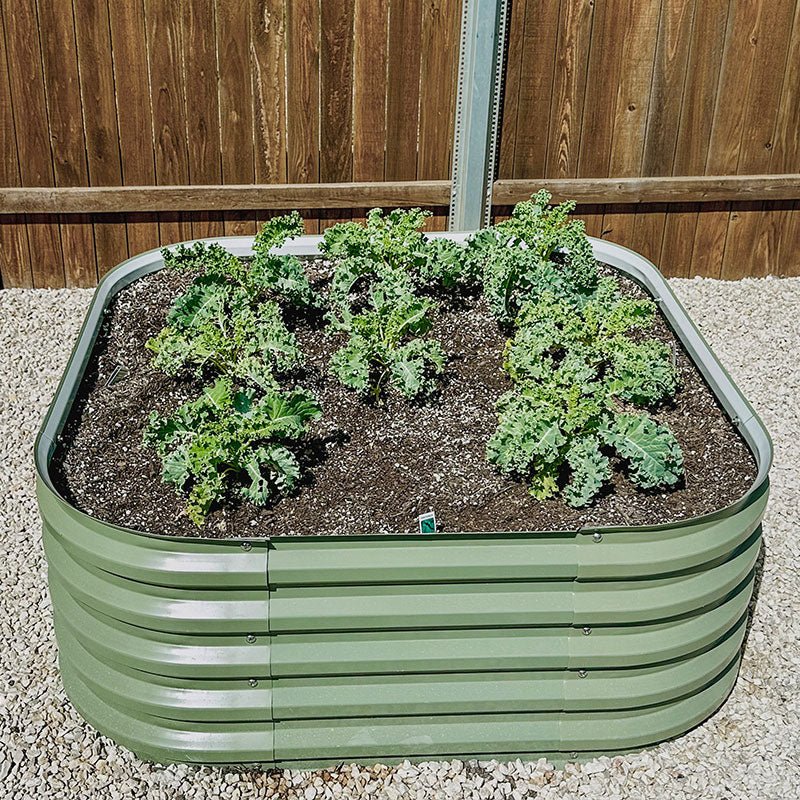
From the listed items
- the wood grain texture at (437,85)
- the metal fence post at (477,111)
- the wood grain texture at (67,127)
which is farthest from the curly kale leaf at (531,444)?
the wood grain texture at (67,127)

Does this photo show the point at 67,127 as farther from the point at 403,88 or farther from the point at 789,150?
the point at 789,150

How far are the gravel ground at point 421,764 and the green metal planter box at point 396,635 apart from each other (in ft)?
0.22

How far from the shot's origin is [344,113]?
5492 mm

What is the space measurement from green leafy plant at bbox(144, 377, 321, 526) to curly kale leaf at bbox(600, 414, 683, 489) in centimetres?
93

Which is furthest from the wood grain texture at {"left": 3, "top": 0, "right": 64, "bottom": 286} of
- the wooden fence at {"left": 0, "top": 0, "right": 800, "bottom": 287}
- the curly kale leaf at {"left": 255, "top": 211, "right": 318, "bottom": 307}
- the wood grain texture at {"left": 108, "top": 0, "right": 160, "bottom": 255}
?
the curly kale leaf at {"left": 255, "top": 211, "right": 318, "bottom": 307}

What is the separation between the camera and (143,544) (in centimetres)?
293

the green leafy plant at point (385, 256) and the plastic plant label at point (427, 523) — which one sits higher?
the green leafy plant at point (385, 256)

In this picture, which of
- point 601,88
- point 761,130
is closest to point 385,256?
point 601,88

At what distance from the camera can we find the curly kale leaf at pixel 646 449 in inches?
132

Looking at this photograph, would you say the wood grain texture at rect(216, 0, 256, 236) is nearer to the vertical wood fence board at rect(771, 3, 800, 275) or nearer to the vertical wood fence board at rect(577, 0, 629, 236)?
the vertical wood fence board at rect(577, 0, 629, 236)

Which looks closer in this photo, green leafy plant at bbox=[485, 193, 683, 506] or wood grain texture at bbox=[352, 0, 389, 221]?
green leafy plant at bbox=[485, 193, 683, 506]

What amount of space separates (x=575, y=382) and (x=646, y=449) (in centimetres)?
32

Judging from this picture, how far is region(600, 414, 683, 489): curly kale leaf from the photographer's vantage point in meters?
3.35

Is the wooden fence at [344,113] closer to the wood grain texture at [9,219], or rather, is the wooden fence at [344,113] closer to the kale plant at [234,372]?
the wood grain texture at [9,219]
